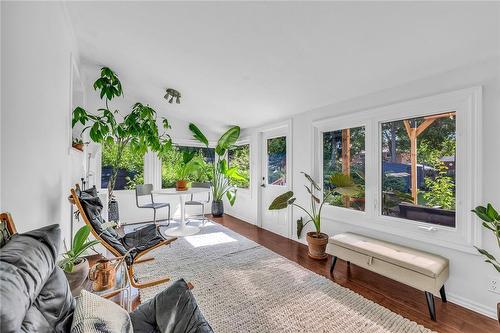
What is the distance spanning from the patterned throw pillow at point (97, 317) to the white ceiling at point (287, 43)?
2078 millimetres

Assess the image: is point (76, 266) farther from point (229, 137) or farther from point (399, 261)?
point (229, 137)

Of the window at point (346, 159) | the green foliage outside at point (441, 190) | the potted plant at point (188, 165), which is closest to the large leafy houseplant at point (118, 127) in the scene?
the potted plant at point (188, 165)

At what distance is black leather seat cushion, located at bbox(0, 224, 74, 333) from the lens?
61 centimetres

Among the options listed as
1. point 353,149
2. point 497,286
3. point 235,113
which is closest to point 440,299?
point 497,286

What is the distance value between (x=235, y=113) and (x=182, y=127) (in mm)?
1698

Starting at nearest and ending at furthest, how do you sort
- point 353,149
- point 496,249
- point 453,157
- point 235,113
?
point 496,249, point 453,157, point 353,149, point 235,113

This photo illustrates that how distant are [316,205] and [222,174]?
8.58 feet

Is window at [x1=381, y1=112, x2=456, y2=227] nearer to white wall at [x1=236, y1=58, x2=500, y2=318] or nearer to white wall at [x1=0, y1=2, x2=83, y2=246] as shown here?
white wall at [x1=236, y1=58, x2=500, y2=318]

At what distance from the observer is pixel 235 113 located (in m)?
4.25

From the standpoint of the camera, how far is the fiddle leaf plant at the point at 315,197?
2.75 meters

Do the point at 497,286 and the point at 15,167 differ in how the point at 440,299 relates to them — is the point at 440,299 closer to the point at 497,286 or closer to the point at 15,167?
the point at 497,286

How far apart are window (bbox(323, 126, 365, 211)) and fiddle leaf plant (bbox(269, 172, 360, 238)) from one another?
18 cm

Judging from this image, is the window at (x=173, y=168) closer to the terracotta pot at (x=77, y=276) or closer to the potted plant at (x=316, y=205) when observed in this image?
the potted plant at (x=316, y=205)

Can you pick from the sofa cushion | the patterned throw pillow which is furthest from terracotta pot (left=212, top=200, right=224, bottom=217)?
the patterned throw pillow
